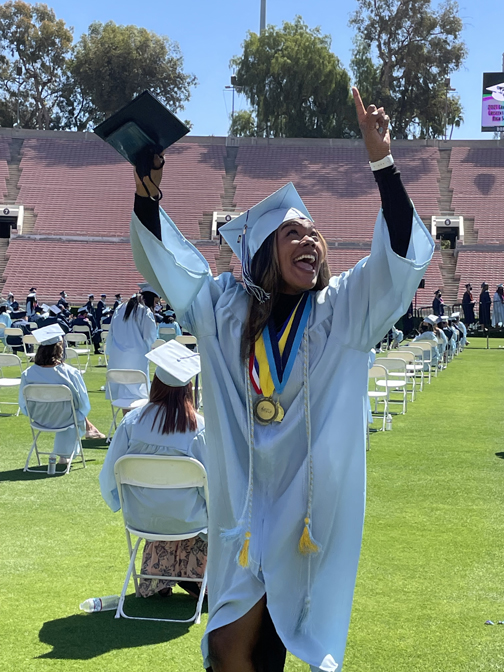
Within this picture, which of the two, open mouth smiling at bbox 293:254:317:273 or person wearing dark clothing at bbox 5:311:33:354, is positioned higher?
open mouth smiling at bbox 293:254:317:273

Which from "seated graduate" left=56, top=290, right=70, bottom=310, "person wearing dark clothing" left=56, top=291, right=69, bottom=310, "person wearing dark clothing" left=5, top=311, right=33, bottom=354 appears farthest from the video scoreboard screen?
"person wearing dark clothing" left=5, top=311, right=33, bottom=354

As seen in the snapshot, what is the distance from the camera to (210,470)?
2947mm

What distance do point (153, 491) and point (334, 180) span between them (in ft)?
148

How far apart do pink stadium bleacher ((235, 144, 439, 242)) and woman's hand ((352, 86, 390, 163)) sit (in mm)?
41436

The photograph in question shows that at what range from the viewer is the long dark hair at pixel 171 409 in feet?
17.4

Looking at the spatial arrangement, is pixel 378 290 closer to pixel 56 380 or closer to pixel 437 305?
pixel 56 380

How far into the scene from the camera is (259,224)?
3021 millimetres

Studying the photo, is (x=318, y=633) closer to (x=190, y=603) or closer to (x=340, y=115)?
(x=190, y=603)

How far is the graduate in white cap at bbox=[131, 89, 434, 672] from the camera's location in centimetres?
275

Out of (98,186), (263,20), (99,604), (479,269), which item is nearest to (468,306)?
(479,269)

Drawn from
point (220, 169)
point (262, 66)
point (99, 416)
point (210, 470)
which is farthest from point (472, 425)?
point (262, 66)

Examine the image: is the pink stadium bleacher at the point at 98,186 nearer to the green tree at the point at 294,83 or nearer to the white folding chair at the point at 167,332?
the green tree at the point at 294,83

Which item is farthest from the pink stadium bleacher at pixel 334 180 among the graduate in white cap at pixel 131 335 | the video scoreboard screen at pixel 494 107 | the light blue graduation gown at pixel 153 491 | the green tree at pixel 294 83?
the light blue graduation gown at pixel 153 491

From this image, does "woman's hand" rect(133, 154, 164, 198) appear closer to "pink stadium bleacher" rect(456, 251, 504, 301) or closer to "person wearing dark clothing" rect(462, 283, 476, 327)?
"person wearing dark clothing" rect(462, 283, 476, 327)
